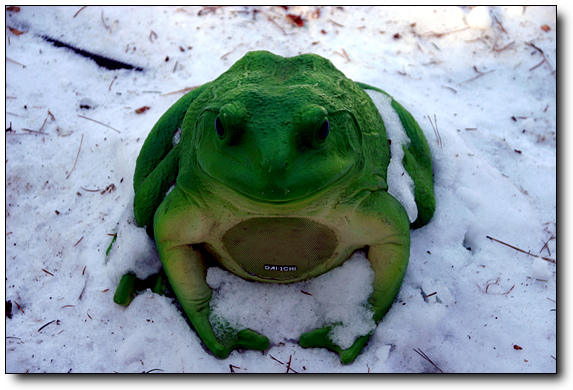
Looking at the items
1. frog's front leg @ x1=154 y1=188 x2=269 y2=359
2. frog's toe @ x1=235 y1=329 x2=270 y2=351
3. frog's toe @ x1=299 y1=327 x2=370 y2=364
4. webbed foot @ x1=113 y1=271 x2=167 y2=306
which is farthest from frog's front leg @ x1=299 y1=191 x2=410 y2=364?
webbed foot @ x1=113 y1=271 x2=167 y2=306

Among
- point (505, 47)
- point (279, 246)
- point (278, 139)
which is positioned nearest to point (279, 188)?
point (278, 139)

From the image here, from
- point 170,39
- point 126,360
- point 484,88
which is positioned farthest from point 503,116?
point 126,360

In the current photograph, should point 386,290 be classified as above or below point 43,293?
above

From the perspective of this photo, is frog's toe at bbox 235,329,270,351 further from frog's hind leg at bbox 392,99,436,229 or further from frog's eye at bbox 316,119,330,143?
frog's eye at bbox 316,119,330,143

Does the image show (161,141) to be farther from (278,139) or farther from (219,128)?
(278,139)

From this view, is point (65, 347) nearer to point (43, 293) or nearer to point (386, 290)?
point (43, 293)

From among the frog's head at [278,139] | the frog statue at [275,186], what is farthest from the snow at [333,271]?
the frog's head at [278,139]
